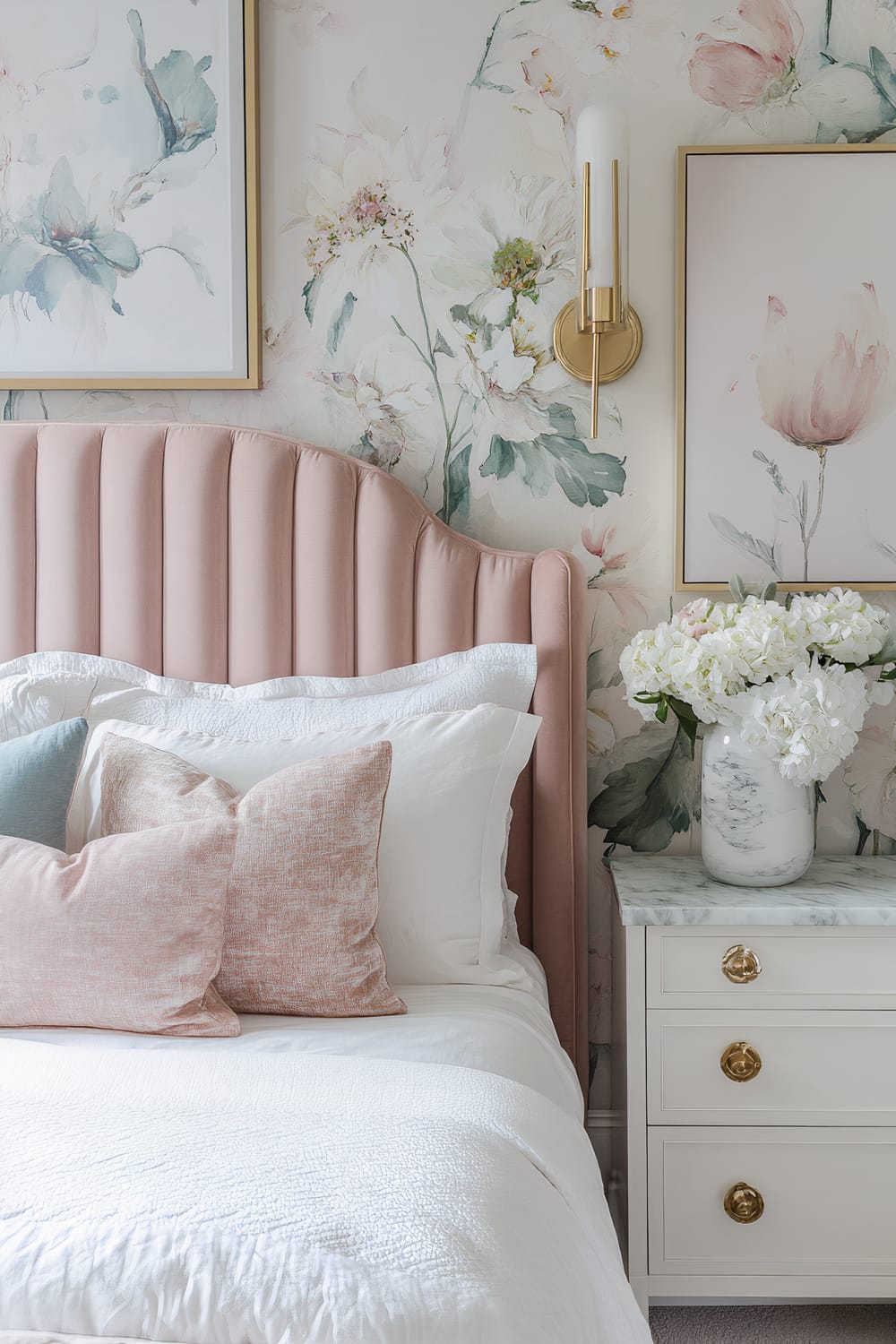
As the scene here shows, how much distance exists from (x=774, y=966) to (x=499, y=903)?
1.43 ft

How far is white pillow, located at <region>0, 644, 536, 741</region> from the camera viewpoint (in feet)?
5.51

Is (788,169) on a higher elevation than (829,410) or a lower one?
higher

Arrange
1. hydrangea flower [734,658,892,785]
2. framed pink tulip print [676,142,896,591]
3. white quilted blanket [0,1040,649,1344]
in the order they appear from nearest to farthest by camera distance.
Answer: white quilted blanket [0,1040,649,1344] → hydrangea flower [734,658,892,785] → framed pink tulip print [676,142,896,591]

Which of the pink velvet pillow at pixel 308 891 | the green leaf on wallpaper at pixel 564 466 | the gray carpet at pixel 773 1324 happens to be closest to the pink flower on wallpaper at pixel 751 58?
the green leaf on wallpaper at pixel 564 466

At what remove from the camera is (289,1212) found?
30.4 inches

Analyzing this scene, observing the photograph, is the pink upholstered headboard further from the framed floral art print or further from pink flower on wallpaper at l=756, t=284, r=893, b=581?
pink flower on wallpaper at l=756, t=284, r=893, b=581

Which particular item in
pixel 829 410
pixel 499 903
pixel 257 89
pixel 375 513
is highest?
pixel 257 89

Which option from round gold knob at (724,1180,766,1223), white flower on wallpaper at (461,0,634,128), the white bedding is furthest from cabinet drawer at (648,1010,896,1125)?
white flower on wallpaper at (461,0,634,128)

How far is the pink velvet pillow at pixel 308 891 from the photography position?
1314 millimetres

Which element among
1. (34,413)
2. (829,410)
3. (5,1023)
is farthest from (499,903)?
(34,413)

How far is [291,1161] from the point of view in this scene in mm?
838

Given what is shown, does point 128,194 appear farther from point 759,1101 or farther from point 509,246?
point 759,1101

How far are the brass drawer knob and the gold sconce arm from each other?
3.53 feet

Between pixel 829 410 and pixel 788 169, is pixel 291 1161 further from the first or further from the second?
pixel 788 169
